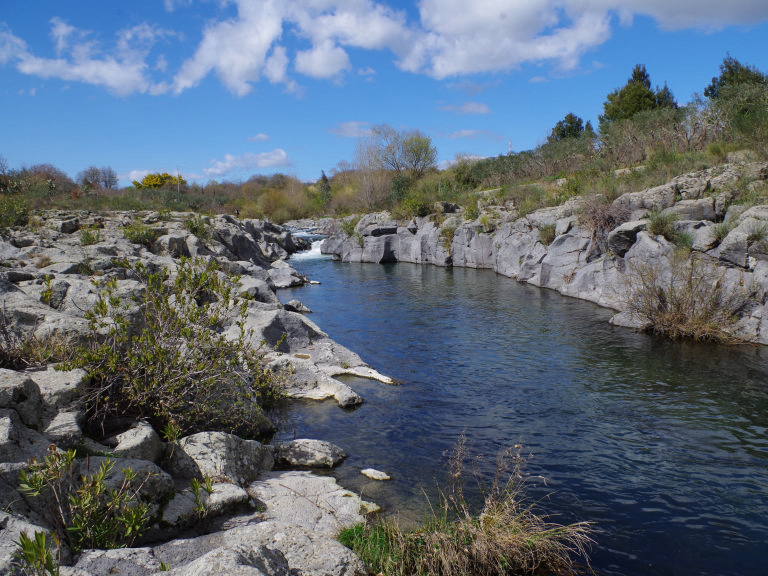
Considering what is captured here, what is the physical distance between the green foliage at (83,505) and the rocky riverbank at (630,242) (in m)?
12.5

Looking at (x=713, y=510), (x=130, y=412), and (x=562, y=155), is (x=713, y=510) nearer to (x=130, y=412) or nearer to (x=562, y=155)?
(x=130, y=412)

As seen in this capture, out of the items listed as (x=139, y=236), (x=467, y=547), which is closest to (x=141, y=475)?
(x=467, y=547)

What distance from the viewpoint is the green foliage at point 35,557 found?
257 centimetres

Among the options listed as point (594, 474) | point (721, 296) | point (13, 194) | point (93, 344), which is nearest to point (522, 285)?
point (721, 296)

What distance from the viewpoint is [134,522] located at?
3.77 m

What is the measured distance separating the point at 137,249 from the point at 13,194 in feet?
47.9

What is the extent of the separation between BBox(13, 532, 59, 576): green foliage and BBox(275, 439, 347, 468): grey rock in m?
3.60

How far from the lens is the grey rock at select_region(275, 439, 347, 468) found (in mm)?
6402

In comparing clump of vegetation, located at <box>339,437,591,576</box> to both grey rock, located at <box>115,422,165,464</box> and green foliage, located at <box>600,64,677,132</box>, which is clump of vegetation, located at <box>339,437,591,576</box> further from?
green foliage, located at <box>600,64,677,132</box>

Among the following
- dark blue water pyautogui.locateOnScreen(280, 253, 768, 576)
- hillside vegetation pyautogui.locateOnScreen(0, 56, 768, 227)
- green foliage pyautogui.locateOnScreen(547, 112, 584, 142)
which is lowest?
dark blue water pyautogui.locateOnScreen(280, 253, 768, 576)

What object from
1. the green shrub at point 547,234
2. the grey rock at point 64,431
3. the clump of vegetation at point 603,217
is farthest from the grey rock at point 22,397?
the green shrub at point 547,234

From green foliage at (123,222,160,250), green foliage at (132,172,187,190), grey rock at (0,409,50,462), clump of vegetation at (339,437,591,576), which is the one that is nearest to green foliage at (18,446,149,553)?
grey rock at (0,409,50,462)

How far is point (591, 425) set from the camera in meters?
7.76

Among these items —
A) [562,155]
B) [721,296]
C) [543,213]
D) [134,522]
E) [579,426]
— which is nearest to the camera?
[134,522]
